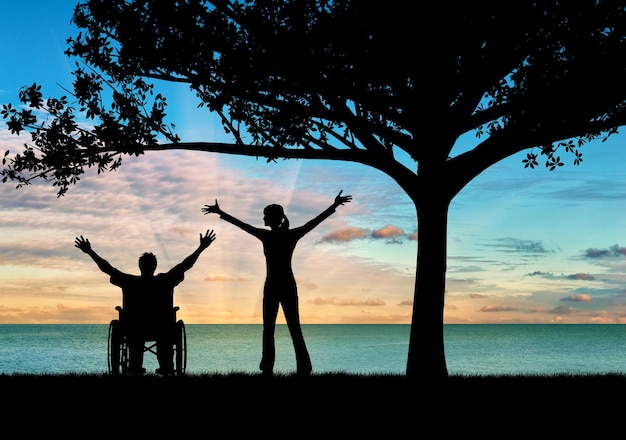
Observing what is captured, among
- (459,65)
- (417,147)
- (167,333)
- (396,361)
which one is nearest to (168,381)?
(167,333)

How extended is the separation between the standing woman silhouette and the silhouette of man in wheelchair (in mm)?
843

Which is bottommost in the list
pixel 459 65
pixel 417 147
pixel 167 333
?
pixel 167 333

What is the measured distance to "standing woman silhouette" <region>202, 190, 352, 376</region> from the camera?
1120 cm

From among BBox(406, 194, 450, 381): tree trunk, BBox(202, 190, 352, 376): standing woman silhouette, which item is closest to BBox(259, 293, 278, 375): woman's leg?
BBox(202, 190, 352, 376): standing woman silhouette

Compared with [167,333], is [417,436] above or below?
below

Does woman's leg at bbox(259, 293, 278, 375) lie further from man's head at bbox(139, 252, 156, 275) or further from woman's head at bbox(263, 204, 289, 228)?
man's head at bbox(139, 252, 156, 275)

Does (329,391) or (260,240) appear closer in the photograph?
(329,391)

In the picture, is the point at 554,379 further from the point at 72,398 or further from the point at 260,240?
the point at 72,398

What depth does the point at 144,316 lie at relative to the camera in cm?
1125

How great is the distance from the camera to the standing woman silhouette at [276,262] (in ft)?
36.7

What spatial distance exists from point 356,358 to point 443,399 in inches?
2618

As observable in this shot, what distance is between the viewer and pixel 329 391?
9.78 m

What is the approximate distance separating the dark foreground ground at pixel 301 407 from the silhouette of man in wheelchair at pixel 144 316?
0.45 m

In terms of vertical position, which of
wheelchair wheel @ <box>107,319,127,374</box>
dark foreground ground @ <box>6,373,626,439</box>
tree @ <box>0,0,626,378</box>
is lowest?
dark foreground ground @ <box>6,373,626,439</box>
